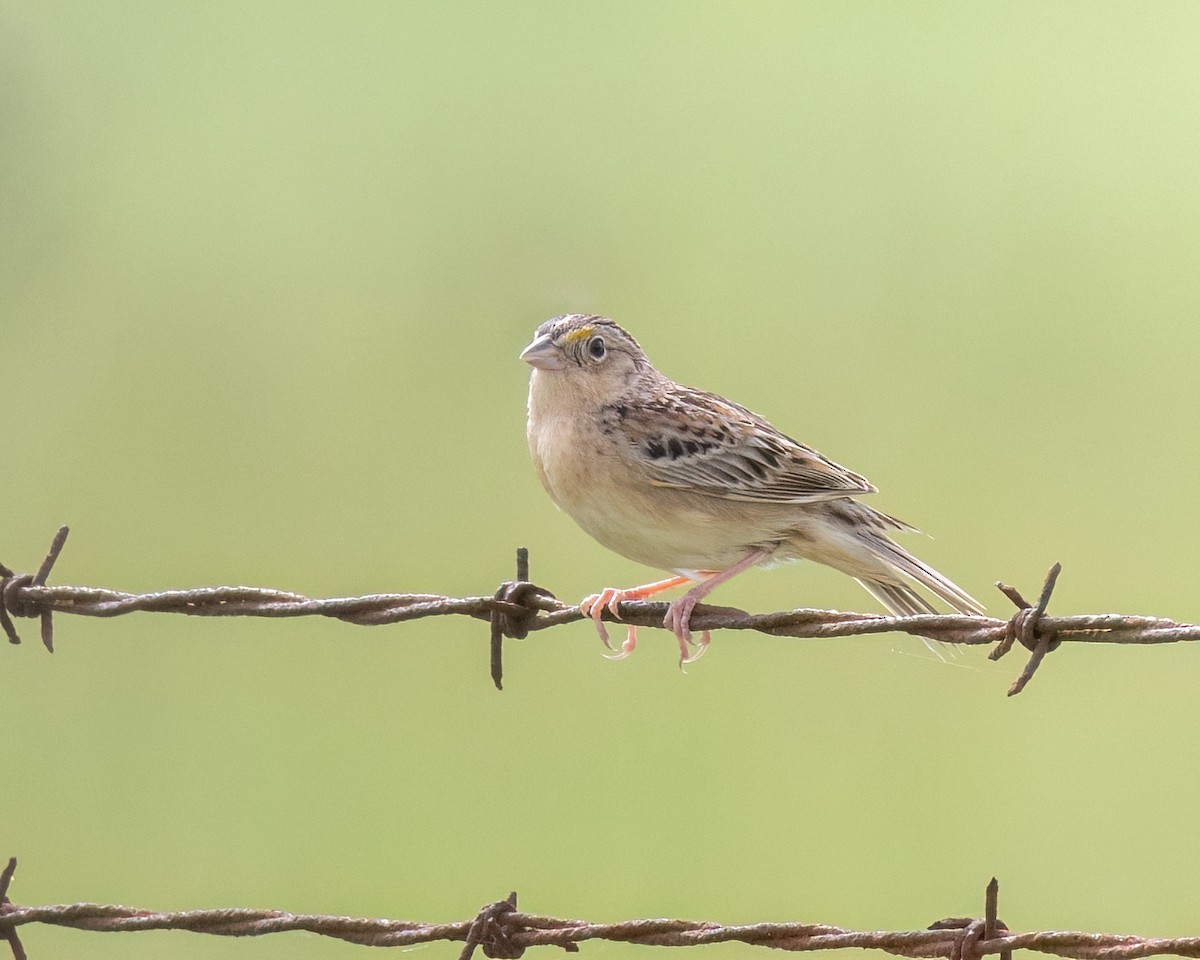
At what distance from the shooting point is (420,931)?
2998 millimetres

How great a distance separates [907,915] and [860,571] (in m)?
3.47

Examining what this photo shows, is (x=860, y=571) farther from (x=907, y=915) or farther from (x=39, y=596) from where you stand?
(x=907, y=915)

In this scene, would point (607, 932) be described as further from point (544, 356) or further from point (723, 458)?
point (544, 356)

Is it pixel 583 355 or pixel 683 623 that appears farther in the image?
pixel 583 355

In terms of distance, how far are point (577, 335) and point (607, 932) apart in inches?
87.3

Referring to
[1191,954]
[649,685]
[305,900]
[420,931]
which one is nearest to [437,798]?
[305,900]

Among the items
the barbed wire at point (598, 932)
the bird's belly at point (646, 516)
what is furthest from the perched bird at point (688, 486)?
the barbed wire at point (598, 932)

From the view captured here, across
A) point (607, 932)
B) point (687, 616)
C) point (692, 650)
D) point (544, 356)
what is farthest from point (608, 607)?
point (607, 932)

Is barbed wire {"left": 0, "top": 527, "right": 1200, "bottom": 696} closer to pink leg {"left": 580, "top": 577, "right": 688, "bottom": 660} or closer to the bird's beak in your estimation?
pink leg {"left": 580, "top": 577, "right": 688, "bottom": 660}

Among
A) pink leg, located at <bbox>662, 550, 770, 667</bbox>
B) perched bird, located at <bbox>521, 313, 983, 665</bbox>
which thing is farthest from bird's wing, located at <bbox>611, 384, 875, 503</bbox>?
pink leg, located at <bbox>662, 550, 770, 667</bbox>

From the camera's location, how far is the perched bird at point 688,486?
162 inches

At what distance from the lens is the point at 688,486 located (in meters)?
4.12

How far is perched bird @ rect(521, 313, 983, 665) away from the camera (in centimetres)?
412

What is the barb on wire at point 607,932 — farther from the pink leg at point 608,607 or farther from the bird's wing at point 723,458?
the bird's wing at point 723,458
